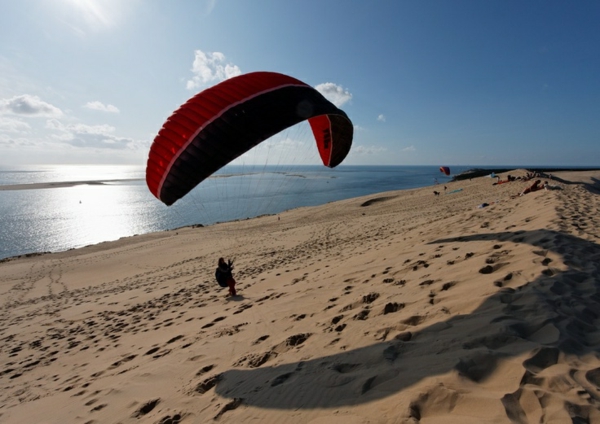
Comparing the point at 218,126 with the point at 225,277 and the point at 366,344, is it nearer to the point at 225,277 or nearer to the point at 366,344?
the point at 225,277

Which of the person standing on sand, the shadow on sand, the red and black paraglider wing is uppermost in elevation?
the red and black paraglider wing

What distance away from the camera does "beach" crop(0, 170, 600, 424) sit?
2.21 m

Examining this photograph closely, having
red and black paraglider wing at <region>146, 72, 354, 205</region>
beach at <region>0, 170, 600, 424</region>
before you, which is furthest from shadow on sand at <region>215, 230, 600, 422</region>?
red and black paraglider wing at <region>146, 72, 354, 205</region>

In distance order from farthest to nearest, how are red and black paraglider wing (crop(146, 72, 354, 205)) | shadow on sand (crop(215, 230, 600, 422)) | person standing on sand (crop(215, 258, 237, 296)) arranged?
person standing on sand (crop(215, 258, 237, 296)) < red and black paraglider wing (crop(146, 72, 354, 205)) < shadow on sand (crop(215, 230, 600, 422))

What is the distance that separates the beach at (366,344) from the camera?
221 cm

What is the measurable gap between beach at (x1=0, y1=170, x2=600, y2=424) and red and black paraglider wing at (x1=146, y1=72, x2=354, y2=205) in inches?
116

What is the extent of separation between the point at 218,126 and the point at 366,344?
479 cm

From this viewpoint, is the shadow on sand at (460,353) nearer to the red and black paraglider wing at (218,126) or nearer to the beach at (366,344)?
the beach at (366,344)

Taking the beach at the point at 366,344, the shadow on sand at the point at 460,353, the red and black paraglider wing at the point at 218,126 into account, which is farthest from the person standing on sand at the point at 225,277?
the shadow on sand at the point at 460,353

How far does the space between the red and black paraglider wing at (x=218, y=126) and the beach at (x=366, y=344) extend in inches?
116

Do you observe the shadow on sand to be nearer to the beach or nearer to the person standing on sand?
the beach

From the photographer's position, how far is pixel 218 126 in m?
6.03

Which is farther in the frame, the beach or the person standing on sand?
the person standing on sand

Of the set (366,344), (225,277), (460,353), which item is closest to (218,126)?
(225,277)
